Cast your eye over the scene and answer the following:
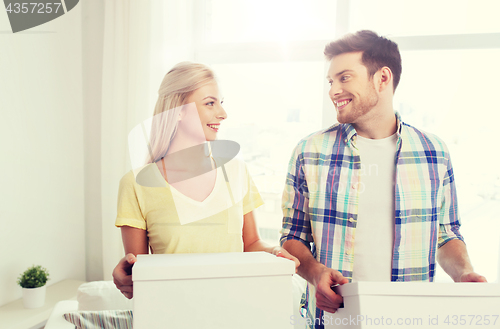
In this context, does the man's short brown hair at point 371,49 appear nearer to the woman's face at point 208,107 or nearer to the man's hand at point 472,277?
the woman's face at point 208,107

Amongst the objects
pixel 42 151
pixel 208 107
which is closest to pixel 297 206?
pixel 208 107

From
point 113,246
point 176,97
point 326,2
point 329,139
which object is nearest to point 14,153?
point 113,246

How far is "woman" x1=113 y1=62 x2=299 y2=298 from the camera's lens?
0.91 metres

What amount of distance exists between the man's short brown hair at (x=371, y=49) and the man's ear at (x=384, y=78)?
14mm

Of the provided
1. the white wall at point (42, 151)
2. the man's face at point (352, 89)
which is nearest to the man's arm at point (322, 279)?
the man's face at point (352, 89)

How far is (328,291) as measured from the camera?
2.36 feet

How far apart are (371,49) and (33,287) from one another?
71.4 inches

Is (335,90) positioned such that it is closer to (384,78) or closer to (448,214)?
(384,78)

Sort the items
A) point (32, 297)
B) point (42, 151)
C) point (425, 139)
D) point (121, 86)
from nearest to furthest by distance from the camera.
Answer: point (425, 139)
point (32, 297)
point (42, 151)
point (121, 86)

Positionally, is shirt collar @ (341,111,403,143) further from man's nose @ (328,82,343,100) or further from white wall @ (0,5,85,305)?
white wall @ (0,5,85,305)

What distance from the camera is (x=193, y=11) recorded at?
226 centimetres

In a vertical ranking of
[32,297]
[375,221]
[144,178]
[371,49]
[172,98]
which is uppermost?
[371,49]

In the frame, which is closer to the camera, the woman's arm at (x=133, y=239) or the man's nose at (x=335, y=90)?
the woman's arm at (x=133, y=239)

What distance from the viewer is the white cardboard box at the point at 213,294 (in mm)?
605
